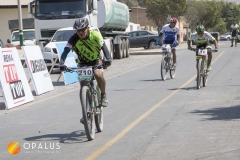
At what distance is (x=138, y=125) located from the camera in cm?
983

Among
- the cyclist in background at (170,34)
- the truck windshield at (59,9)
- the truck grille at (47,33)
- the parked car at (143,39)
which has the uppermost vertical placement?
the truck windshield at (59,9)

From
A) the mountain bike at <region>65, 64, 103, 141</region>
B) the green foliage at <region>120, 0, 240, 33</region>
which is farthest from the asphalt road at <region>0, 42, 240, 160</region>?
the green foliage at <region>120, 0, 240, 33</region>

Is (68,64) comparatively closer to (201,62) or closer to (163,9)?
(201,62)

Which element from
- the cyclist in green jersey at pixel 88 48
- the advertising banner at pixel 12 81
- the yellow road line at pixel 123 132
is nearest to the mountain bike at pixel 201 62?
the yellow road line at pixel 123 132

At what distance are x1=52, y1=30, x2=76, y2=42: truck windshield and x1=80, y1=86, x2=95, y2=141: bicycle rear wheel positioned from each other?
1647 centimetres

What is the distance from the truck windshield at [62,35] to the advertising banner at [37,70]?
8.47 metres

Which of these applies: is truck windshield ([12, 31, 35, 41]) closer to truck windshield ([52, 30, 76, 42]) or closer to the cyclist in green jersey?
truck windshield ([52, 30, 76, 42])

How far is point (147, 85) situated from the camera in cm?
1688

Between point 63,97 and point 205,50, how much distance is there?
13.8 feet

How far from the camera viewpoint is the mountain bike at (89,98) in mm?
8297

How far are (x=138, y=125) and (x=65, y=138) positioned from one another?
158cm

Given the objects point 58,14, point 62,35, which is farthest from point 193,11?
point 62,35

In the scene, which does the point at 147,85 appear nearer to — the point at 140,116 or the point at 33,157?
the point at 140,116

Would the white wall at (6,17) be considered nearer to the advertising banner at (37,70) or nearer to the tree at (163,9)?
the tree at (163,9)
